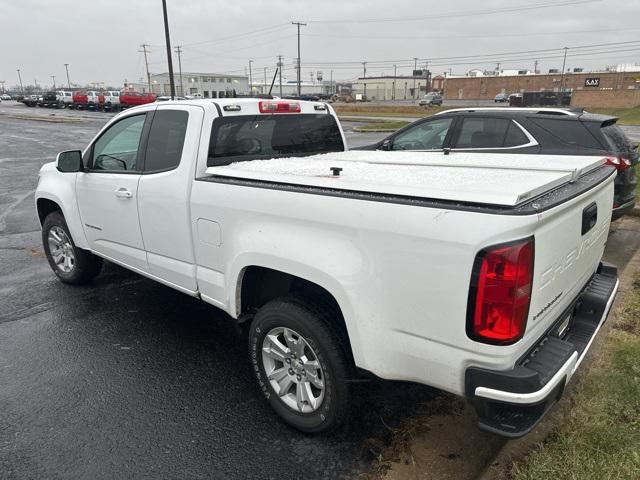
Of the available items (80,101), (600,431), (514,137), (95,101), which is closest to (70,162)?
(600,431)

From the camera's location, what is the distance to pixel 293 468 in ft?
8.91

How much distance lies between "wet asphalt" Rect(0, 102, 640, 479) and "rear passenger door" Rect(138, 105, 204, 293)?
0.66 m

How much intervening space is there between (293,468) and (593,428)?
5.53ft

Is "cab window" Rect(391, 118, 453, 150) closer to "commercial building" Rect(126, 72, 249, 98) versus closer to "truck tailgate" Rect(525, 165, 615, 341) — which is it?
"truck tailgate" Rect(525, 165, 615, 341)

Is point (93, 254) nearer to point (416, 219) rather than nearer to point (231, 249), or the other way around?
point (231, 249)

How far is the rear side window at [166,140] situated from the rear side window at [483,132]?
13.7 ft

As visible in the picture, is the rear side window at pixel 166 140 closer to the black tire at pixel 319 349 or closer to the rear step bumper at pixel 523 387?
the black tire at pixel 319 349

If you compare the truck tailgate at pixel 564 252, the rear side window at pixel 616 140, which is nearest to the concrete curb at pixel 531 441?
the truck tailgate at pixel 564 252

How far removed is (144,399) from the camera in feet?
10.9

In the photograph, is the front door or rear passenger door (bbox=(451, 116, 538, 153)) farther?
rear passenger door (bbox=(451, 116, 538, 153))

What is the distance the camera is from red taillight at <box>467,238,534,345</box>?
1995 millimetres

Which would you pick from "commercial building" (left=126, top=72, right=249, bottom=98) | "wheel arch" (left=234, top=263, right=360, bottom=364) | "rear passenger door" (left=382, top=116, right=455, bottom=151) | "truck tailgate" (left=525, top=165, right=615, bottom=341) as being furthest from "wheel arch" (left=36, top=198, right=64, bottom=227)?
"commercial building" (left=126, top=72, right=249, bottom=98)

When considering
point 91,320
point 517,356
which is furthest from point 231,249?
point 91,320

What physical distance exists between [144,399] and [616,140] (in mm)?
5846
